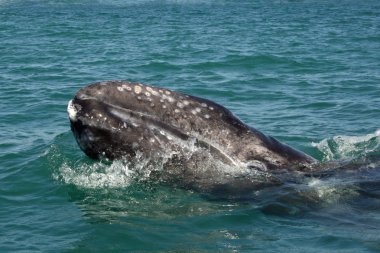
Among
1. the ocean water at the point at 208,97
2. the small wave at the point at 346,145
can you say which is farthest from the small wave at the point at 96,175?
the small wave at the point at 346,145

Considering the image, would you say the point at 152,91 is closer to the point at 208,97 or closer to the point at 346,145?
the point at 346,145

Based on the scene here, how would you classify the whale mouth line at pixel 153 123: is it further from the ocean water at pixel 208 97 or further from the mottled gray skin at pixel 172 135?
the ocean water at pixel 208 97

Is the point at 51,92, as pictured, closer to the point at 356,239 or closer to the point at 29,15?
the point at 356,239

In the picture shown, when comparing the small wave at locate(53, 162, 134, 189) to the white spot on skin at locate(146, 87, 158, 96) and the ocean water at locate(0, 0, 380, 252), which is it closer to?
the ocean water at locate(0, 0, 380, 252)

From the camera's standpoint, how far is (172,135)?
23.9 ft

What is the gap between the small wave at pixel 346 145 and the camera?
995 centimetres

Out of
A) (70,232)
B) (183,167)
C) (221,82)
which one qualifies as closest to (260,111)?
(221,82)

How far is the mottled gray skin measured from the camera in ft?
23.6

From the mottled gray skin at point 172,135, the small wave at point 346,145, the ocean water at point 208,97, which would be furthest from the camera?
the small wave at point 346,145

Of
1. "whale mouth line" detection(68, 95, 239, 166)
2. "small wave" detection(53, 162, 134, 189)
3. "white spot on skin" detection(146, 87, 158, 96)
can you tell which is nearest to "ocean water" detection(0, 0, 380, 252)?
"small wave" detection(53, 162, 134, 189)

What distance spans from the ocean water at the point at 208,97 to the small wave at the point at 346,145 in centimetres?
3

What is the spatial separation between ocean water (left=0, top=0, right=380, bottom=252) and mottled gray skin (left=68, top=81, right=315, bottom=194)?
0.25m

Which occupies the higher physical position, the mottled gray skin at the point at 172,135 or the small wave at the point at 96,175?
the mottled gray skin at the point at 172,135

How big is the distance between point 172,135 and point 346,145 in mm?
4054
